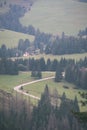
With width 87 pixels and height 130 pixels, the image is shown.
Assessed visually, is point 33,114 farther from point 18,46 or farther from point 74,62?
point 18,46

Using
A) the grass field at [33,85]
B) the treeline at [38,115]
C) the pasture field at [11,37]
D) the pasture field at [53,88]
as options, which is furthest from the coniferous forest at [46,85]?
the pasture field at [11,37]

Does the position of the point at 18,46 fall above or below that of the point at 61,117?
above

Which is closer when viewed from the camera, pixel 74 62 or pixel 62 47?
pixel 74 62

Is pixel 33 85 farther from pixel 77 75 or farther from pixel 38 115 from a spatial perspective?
pixel 38 115

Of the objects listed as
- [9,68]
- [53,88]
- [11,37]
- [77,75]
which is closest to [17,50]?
[11,37]

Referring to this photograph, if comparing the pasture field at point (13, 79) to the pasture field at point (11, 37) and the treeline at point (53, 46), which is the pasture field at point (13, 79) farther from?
the pasture field at point (11, 37)

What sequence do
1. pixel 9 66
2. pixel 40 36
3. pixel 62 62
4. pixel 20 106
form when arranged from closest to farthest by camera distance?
pixel 20 106 < pixel 9 66 < pixel 62 62 < pixel 40 36

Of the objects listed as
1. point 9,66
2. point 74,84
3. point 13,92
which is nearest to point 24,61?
point 9,66
